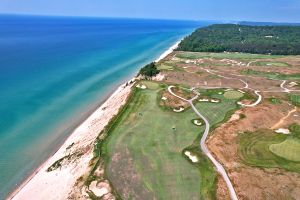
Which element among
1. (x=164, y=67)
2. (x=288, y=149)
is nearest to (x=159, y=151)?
(x=288, y=149)

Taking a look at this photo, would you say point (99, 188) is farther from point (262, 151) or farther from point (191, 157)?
point (262, 151)

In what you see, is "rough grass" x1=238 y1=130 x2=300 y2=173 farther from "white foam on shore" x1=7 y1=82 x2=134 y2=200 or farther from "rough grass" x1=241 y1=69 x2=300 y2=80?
"rough grass" x1=241 y1=69 x2=300 y2=80

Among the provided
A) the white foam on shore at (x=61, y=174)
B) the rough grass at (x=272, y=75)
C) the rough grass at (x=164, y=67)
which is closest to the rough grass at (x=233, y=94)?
the white foam on shore at (x=61, y=174)

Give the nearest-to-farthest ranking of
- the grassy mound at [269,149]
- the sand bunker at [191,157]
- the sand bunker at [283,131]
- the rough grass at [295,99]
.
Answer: the grassy mound at [269,149] → the sand bunker at [191,157] → the sand bunker at [283,131] → the rough grass at [295,99]

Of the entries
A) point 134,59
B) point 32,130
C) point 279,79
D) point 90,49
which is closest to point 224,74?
point 279,79

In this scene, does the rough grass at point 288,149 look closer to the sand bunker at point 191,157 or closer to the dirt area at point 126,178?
the sand bunker at point 191,157

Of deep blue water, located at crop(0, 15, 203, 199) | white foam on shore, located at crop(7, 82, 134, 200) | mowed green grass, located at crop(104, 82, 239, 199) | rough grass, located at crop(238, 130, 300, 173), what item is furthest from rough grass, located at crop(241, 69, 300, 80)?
white foam on shore, located at crop(7, 82, 134, 200)
